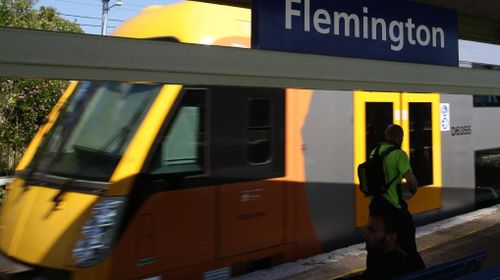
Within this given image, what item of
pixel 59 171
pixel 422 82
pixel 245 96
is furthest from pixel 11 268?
pixel 422 82

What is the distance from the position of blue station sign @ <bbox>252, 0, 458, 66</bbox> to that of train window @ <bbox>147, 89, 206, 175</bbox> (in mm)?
1739

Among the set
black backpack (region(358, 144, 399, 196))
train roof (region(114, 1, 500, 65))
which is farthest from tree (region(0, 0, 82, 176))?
black backpack (region(358, 144, 399, 196))

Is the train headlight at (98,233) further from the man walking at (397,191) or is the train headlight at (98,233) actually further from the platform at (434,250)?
the man walking at (397,191)

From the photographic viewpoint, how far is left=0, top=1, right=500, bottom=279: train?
14.4 feet

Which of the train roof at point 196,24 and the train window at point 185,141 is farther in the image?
the train roof at point 196,24

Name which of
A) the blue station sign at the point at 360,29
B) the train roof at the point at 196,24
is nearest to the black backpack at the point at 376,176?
the blue station sign at the point at 360,29

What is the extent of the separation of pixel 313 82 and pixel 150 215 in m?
2.10

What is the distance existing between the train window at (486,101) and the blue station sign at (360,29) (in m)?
4.88

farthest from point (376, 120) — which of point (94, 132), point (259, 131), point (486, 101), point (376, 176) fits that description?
point (94, 132)

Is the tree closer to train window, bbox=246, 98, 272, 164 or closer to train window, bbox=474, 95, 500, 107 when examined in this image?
train window, bbox=246, 98, 272, 164

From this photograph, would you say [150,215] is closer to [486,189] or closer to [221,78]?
[221,78]

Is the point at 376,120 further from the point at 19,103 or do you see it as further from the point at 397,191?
the point at 19,103

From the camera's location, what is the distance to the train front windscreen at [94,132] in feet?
15.1

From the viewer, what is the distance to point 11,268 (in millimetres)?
4438
